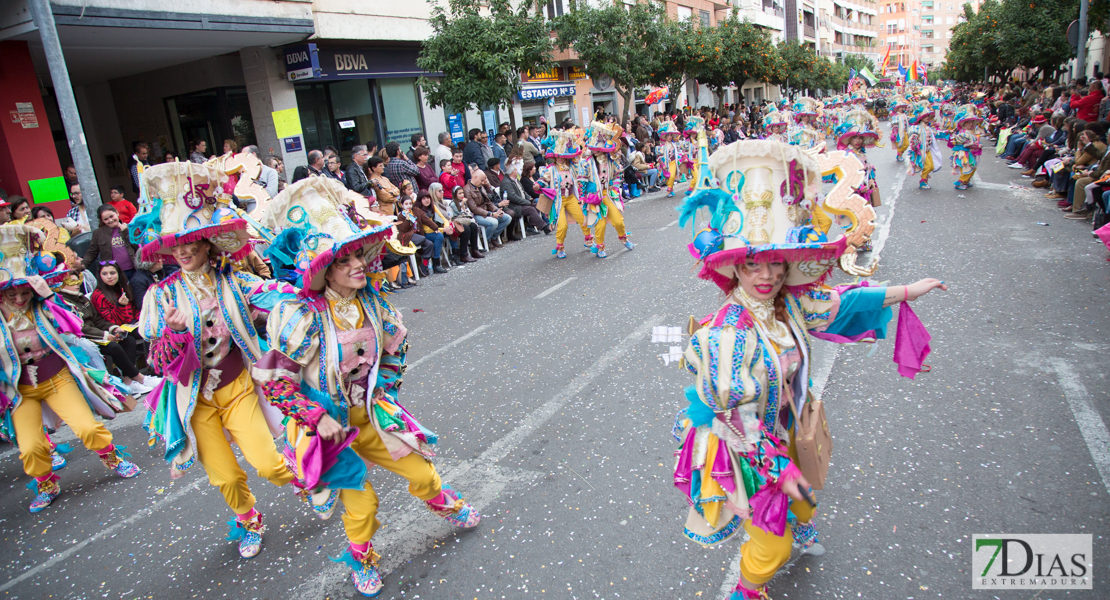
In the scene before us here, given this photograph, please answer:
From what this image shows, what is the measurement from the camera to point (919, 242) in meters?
8.55

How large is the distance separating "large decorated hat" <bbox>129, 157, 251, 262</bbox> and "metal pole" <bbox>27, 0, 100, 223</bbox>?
16.1 feet

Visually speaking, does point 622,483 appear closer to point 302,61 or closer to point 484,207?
point 484,207

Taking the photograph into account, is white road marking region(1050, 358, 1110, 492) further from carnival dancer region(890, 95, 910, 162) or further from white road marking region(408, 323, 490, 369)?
carnival dancer region(890, 95, 910, 162)

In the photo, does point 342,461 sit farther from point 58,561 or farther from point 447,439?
point 58,561

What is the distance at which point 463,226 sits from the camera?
10680 mm

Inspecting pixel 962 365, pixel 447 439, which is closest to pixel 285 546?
pixel 447 439

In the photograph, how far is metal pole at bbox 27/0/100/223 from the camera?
7270 millimetres

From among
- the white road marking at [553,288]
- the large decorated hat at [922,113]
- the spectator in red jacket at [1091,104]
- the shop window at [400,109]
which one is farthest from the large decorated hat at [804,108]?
the shop window at [400,109]

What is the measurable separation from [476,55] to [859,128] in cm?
781

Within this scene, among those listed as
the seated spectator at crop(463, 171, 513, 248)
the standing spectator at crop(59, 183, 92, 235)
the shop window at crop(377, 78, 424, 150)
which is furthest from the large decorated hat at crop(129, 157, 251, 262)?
the shop window at crop(377, 78, 424, 150)

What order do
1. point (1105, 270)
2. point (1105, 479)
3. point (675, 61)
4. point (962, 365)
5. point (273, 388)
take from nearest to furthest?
point (273, 388) → point (1105, 479) → point (962, 365) → point (1105, 270) → point (675, 61)

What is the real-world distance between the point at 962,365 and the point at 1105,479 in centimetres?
155

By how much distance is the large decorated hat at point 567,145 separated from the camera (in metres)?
9.18

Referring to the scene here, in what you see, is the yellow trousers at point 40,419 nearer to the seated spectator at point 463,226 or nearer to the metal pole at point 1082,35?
the seated spectator at point 463,226
